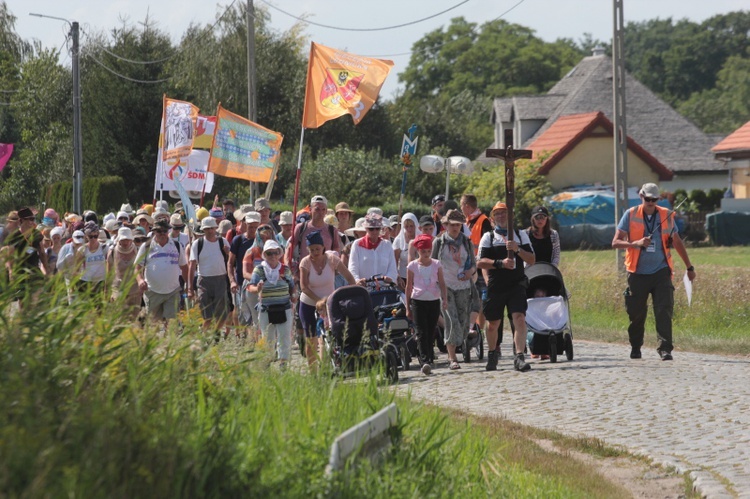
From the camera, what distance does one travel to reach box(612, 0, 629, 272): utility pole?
2419 cm

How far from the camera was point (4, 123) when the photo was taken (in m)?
73.2

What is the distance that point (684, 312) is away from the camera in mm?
20797

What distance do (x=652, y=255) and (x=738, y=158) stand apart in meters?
41.4

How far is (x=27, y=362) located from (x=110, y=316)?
138 cm

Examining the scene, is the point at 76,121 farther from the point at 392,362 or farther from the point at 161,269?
the point at 392,362

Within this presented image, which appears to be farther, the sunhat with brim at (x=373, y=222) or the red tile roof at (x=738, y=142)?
the red tile roof at (x=738, y=142)

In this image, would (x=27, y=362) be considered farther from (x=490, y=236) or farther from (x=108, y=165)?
(x=108, y=165)

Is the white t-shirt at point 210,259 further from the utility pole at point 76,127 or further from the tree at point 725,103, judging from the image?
the tree at point 725,103

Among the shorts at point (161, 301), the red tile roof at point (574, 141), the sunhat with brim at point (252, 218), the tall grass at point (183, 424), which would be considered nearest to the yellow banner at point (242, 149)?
the sunhat with brim at point (252, 218)

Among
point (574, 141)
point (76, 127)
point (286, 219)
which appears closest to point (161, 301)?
point (286, 219)

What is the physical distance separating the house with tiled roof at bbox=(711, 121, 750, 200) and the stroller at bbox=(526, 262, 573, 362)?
132ft

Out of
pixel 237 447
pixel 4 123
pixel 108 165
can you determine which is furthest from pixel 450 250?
pixel 4 123

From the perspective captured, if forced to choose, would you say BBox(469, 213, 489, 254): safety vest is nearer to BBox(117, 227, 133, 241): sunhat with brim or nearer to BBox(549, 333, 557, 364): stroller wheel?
BBox(549, 333, 557, 364): stroller wheel

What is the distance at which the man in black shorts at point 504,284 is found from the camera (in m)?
14.3
